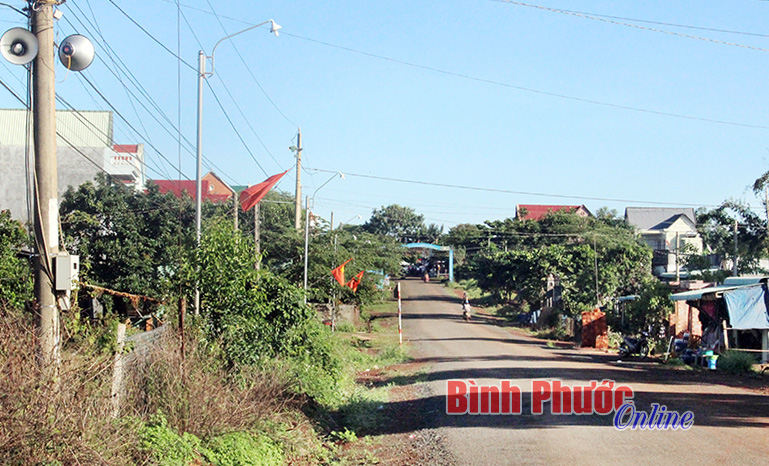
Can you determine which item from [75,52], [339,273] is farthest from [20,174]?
[75,52]

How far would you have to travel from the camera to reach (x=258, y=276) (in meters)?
13.9

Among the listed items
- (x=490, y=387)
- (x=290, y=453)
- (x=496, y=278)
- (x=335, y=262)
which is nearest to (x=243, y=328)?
(x=290, y=453)

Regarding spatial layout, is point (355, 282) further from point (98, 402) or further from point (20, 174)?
point (98, 402)

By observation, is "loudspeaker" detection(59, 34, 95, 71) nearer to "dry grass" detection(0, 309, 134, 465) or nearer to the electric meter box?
the electric meter box

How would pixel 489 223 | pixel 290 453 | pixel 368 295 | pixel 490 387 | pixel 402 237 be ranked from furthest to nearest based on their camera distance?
pixel 402 237
pixel 489 223
pixel 368 295
pixel 490 387
pixel 290 453

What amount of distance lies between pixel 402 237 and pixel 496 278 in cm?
5628

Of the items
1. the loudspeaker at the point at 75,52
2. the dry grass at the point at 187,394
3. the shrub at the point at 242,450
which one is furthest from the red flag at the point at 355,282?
the loudspeaker at the point at 75,52

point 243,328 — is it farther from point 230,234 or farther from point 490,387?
point 490,387

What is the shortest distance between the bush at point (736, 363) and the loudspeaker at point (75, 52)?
1761 cm

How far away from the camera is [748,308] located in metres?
20.5

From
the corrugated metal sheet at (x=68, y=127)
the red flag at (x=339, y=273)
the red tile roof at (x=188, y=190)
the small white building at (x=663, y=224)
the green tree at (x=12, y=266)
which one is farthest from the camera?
the small white building at (x=663, y=224)

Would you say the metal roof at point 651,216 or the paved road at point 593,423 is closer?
the paved road at point 593,423

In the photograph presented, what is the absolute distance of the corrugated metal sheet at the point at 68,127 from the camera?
149 ft

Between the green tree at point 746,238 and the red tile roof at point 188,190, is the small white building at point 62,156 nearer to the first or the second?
the red tile roof at point 188,190
